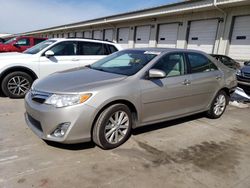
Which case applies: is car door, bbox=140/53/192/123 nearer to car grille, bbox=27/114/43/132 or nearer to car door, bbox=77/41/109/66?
car grille, bbox=27/114/43/132

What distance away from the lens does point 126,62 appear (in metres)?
4.34

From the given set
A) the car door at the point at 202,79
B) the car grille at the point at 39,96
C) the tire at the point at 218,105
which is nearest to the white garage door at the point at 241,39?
the tire at the point at 218,105

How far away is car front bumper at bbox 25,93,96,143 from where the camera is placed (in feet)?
10.2

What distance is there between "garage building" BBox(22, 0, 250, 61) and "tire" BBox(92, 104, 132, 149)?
424 inches

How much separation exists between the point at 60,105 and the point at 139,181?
1.40 metres

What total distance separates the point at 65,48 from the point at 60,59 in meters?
0.38

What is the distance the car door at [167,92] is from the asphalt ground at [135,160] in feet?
1.42

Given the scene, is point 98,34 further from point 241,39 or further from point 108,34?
point 241,39

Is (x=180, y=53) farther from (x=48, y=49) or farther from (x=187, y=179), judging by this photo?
(x=48, y=49)

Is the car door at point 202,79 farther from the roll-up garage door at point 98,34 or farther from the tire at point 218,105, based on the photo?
the roll-up garage door at point 98,34

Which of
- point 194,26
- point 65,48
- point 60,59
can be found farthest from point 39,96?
point 194,26

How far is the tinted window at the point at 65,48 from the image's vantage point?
653 cm

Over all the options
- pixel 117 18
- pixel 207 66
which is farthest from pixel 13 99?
pixel 117 18

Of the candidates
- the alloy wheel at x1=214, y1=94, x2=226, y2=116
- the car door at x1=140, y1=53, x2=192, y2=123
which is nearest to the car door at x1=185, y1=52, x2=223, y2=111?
the car door at x1=140, y1=53, x2=192, y2=123
